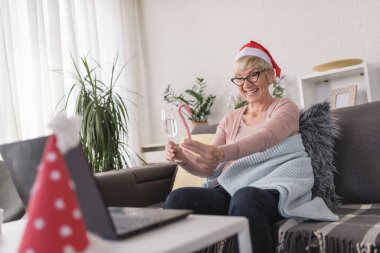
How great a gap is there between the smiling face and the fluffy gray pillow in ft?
0.63

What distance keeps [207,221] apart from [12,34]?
8.11 ft

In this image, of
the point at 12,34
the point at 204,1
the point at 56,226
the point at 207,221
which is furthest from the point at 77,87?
the point at 56,226

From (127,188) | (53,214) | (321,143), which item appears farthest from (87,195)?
(127,188)

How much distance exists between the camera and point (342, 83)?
2.85 m

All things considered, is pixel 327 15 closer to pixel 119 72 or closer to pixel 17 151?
pixel 119 72

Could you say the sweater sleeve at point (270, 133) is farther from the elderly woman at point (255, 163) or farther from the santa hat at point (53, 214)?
the santa hat at point (53, 214)

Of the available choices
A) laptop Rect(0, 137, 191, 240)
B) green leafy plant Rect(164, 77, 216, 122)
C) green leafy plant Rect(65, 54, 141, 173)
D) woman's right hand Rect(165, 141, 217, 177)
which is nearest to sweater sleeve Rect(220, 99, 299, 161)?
woman's right hand Rect(165, 141, 217, 177)

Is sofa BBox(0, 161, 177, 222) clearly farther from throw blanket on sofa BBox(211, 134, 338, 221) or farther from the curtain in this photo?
the curtain

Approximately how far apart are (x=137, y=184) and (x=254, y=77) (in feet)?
2.61

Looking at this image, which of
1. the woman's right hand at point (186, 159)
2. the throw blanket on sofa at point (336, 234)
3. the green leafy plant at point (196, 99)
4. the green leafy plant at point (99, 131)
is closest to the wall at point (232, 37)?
the green leafy plant at point (196, 99)

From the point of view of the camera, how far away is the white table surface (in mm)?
699

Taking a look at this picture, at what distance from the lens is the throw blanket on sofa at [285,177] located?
4.62 feet

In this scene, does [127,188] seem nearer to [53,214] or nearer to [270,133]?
[270,133]

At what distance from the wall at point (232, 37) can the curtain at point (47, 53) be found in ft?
0.87
